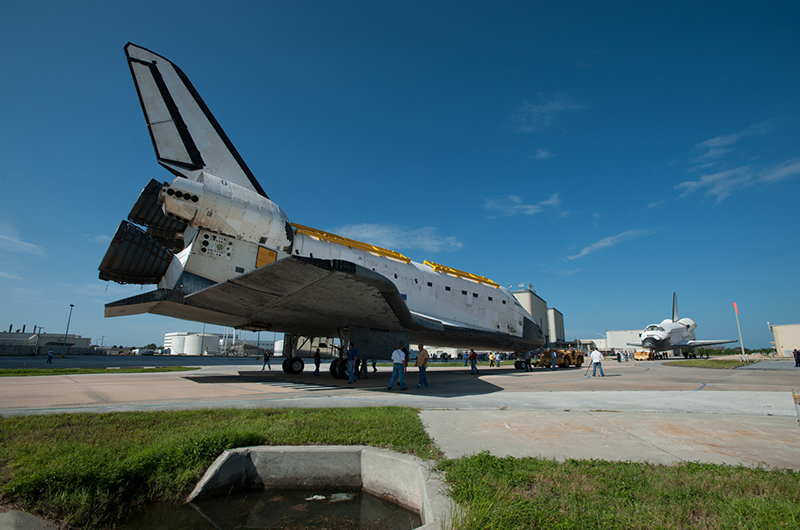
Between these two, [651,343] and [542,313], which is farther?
[542,313]

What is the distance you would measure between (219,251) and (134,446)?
8.01 m

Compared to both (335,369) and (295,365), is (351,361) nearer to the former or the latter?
(335,369)

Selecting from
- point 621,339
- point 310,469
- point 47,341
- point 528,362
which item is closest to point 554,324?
point 621,339

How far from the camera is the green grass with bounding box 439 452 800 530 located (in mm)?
2137

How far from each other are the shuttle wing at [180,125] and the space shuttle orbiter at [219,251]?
3 cm

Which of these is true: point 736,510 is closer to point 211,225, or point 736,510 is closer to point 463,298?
point 211,225

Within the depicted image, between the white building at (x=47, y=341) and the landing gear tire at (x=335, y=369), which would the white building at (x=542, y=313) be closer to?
the landing gear tire at (x=335, y=369)

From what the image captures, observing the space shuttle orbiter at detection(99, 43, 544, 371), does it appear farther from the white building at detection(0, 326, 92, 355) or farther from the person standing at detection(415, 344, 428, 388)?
the white building at detection(0, 326, 92, 355)

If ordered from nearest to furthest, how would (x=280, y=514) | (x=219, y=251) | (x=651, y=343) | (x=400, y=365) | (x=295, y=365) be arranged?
(x=280, y=514) < (x=400, y=365) < (x=219, y=251) < (x=295, y=365) < (x=651, y=343)

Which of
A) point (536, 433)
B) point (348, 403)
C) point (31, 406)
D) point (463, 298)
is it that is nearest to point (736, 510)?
point (536, 433)

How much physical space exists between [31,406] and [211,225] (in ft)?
18.0

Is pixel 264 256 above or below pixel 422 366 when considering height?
above

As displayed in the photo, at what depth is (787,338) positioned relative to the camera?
1993 inches

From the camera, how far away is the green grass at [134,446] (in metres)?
2.68
